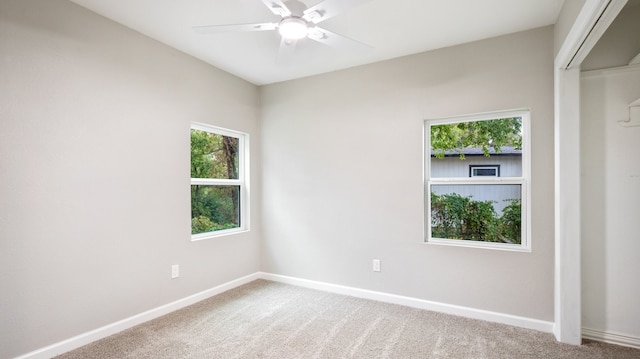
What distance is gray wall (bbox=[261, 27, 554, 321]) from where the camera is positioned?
8.55ft

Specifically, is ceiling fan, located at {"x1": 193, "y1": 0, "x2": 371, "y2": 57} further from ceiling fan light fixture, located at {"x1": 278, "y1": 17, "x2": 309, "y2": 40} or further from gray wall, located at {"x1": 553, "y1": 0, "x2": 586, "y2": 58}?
gray wall, located at {"x1": 553, "y1": 0, "x2": 586, "y2": 58}

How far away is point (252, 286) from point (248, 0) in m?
3.01

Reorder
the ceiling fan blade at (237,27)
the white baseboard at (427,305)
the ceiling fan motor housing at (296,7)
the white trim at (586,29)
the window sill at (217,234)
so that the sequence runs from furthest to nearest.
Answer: the window sill at (217,234) → the white baseboard at (427,305) → the ceiling fan blade at (237,27) → the ceiling fan motor housing at (296,7) → the white trim at (586,29)

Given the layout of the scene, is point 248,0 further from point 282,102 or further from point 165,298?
point 165,298

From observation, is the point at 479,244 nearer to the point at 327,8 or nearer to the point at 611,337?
the point at 611,337

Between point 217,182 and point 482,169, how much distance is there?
283cm

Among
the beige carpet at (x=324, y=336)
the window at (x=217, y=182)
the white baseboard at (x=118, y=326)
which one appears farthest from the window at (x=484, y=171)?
the white baseboard at (x=118, y=326)

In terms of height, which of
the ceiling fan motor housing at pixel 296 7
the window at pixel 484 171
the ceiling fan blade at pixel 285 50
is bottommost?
the window at pixel 484 171

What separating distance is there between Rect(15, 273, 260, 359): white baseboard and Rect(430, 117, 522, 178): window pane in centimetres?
271

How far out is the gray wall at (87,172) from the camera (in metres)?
2.02

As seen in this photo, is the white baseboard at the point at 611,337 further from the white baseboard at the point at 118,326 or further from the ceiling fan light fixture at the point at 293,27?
the white baseboard at the point at 118,326

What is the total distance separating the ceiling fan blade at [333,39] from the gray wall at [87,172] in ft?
5.52

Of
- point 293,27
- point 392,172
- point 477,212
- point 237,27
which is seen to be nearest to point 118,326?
point 237,27

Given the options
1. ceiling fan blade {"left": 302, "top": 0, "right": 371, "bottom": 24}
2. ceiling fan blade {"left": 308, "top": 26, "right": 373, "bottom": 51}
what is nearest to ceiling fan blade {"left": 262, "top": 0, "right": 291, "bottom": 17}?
ceiling fan blade {"left": 302, "top": 0, "right": 371, "bottom": 24}
